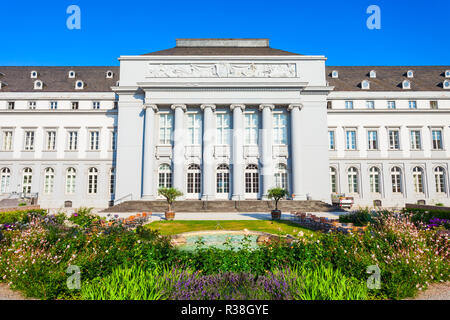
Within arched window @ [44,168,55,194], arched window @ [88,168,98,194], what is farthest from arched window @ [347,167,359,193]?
arched window @ [44,168,55,194]

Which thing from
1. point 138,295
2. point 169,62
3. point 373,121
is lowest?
point 138,295

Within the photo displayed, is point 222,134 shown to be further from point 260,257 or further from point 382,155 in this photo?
point 260,257

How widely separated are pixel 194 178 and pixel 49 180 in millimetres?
17837

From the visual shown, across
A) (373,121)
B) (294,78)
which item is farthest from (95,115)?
(373,121)

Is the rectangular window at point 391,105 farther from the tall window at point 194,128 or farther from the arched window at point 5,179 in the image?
the arched window at point 5,179

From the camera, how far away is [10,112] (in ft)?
103

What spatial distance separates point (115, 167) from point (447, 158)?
1580 inches

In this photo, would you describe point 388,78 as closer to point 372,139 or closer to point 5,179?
point 372,139

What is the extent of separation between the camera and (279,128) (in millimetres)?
29156

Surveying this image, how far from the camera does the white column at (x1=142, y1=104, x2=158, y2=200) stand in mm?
27203

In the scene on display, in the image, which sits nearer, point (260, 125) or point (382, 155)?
point (260, 125)

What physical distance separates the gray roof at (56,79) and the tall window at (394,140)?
118 feet

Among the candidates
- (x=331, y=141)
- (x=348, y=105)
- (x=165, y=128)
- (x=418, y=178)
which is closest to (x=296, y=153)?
(x=331, y=141)

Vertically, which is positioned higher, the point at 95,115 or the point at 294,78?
the point at 294,78
